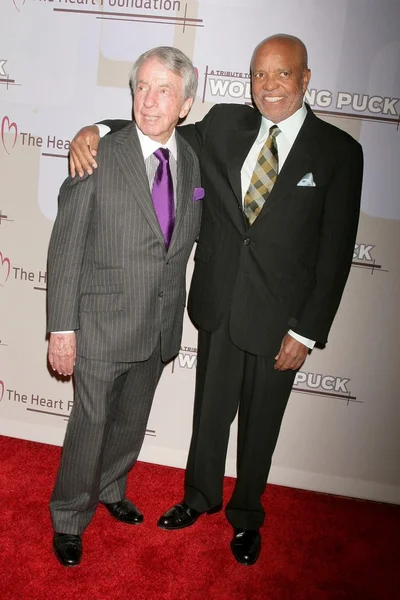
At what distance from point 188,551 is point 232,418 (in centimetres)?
58

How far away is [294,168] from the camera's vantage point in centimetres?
208

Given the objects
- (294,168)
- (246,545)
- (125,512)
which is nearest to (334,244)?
(294,168)

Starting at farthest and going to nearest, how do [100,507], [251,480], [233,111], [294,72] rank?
[100,507]
[251,480]
[233,111]
[294,72]

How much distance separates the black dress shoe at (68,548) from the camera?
2.21m

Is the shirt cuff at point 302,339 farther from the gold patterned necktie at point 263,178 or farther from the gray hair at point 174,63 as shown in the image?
the gray hair at point 174,63

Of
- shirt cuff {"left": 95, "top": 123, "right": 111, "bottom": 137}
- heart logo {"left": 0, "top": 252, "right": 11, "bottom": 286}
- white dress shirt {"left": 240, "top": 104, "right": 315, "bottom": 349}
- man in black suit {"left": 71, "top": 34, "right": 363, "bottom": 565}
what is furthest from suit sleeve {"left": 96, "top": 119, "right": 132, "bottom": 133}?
heart logo {"left": 0, "top": 252, "right": 11, "bottom": 286}

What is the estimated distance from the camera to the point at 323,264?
214cm

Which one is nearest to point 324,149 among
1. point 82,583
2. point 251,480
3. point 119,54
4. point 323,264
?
point 323,264

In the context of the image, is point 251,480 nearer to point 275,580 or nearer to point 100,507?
point 275,580

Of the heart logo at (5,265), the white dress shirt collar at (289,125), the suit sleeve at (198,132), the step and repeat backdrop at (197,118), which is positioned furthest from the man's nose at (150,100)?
the heart logo at (5,265)

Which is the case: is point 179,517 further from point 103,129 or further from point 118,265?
point 103,129

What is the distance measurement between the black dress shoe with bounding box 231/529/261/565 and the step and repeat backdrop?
575 millimetres

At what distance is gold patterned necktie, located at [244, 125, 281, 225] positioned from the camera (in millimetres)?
2127

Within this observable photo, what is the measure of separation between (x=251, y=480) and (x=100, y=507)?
0.71m
